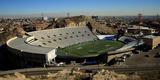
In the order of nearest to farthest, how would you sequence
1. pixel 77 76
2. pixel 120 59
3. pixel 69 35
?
pixel 77 76 < pixel 120 59 < pixel 69 35

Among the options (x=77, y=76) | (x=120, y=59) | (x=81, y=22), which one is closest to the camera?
(x=77, y=76)

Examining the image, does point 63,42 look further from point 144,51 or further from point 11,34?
point 144,51

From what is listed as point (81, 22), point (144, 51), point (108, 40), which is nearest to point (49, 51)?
point (144, 51)

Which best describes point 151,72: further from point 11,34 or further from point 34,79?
point 11,34

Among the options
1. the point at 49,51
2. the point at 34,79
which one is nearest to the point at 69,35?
the point at 49,51

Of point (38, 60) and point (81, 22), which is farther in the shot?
point (81, 22)

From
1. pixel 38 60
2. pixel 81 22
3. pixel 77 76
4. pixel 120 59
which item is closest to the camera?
pixel 77 76
